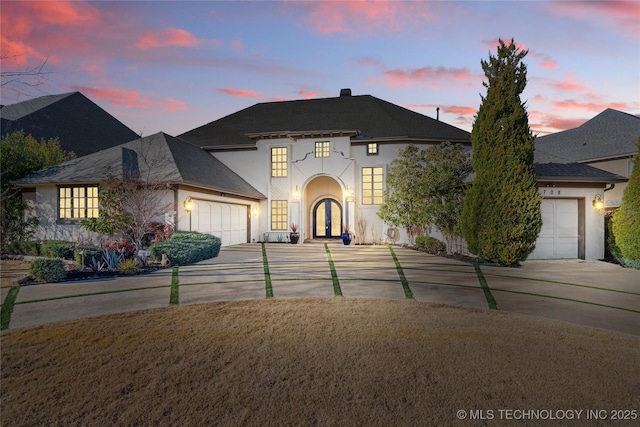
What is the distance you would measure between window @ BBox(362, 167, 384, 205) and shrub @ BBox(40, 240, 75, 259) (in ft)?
44.3

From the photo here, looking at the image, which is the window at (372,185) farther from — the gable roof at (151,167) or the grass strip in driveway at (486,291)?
the grass strip in driveway at (486,291)

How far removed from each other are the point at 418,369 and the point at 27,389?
4.30 meters

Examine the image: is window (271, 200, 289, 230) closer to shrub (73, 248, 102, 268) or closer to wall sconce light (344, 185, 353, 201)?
wall sconce light (344, 185, 353, 201)

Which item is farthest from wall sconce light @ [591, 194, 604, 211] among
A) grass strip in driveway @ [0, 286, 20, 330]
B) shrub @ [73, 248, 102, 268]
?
grass strip in driveway @ [0, 286, 20, 330]

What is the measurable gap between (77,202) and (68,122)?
948 inches

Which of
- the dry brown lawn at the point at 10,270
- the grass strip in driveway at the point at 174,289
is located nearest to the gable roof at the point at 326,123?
the dry brown lawn at the point at 10,270

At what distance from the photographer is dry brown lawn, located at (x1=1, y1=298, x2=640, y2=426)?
11.1 ft

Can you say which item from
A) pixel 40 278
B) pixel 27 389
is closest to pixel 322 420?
pixel 27 389

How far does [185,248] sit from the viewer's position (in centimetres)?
1227

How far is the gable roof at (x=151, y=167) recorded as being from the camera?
47.2 ft

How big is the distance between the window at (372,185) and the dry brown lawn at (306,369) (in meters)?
13.4

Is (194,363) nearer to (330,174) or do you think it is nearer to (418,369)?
(418,369)

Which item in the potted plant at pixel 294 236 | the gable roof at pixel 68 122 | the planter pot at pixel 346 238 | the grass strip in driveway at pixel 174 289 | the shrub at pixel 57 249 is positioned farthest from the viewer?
the gable roof at pixel 68 122

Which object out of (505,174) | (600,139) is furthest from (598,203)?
(600,139)
